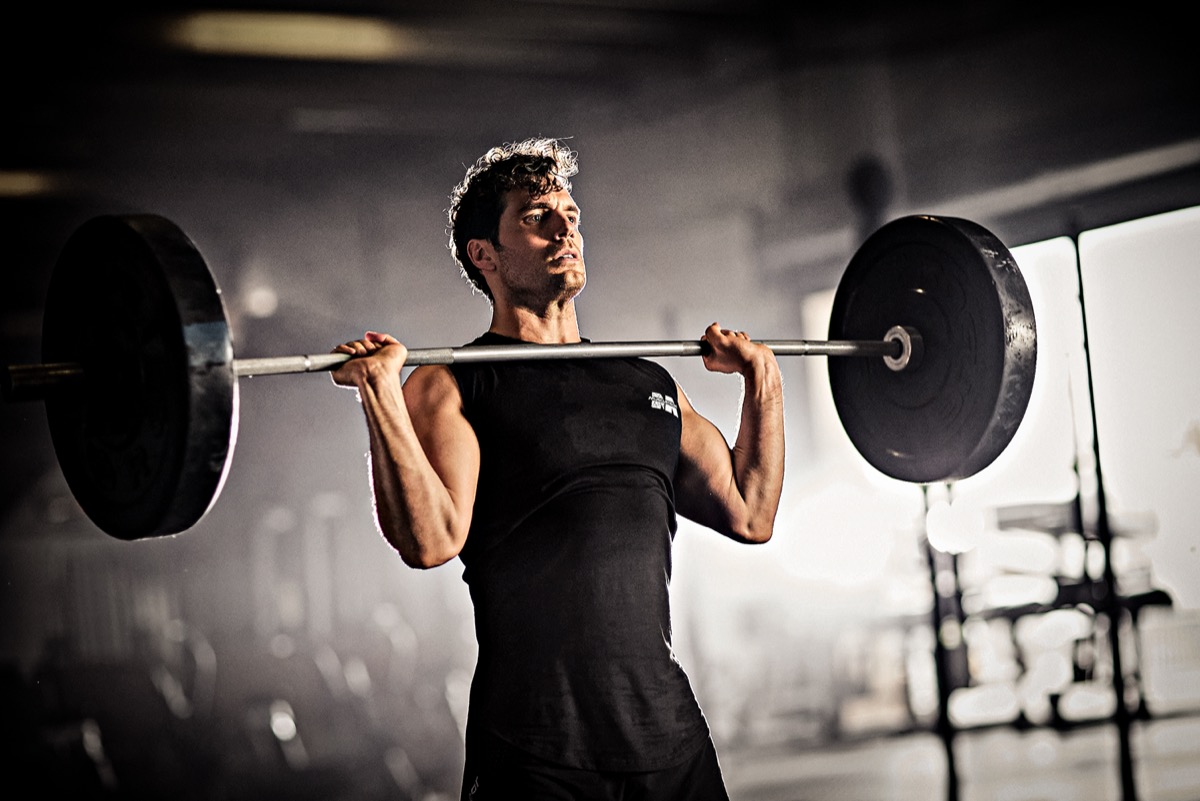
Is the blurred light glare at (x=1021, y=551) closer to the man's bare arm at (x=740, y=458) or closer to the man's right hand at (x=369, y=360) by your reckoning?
the man's bare arm at (x=740, y=458)

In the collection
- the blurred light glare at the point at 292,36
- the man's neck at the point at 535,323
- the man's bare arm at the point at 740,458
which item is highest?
the blurred light glare at the point at 292,36

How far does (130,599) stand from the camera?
3.48m

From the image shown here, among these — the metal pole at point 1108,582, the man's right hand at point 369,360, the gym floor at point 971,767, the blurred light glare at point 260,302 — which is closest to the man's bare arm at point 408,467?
the man's right hand at point 369,360

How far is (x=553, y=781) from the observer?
1883 mm

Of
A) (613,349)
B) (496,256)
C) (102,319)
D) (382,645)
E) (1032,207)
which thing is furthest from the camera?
(1032,207)

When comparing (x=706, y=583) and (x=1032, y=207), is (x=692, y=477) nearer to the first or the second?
(x=706, y=583)

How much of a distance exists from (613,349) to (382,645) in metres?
2.05

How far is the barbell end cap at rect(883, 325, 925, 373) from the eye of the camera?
2512mm

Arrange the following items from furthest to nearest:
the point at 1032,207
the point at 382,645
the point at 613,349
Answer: the point at 1032,207, the point at 382,645, the point at 613,349

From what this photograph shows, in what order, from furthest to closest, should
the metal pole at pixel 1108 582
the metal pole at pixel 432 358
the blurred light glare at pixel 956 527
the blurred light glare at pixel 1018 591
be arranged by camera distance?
1. the blurred light glare at pixel 956 527
2. the blurred light glare at pixel 1018 591
3. the metal pole at pixel 1108 582
4. the metal pole at pixel 432 358

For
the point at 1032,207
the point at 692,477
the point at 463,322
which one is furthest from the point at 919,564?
the point at 692,477

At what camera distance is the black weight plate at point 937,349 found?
2.34 m

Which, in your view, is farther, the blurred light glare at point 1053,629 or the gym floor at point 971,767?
the blurred light glare at point 1053,629

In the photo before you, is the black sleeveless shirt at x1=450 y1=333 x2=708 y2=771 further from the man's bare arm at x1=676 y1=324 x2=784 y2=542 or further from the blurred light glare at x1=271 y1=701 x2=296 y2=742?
the blurred light glare at x1=271 y1=701 x2=296 y2=742
